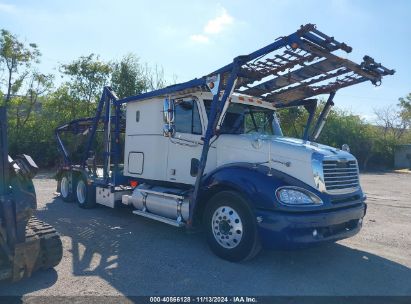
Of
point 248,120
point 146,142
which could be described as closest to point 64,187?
point 146,142

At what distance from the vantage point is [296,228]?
4.63 m

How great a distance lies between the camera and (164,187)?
721cm

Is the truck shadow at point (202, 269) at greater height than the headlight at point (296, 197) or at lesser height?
lesser

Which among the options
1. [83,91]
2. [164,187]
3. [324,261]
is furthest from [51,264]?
[83,91]

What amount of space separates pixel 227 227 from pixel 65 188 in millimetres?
6469

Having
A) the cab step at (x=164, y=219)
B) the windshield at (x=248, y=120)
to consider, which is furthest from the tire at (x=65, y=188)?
the windshield at (x=248, y=120)

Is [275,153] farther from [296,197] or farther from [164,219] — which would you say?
[164,219]

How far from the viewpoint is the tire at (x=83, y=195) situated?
9.02m

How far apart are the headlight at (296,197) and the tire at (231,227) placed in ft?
1.59

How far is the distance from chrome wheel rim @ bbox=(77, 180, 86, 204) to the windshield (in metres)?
4.51

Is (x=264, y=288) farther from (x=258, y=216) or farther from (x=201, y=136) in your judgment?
(x=201, y=136)

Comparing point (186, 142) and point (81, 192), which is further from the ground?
point (186, 142)

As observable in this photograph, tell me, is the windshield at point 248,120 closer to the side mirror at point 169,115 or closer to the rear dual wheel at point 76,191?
the side mirror at point 169,115

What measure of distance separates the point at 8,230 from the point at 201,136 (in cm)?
333
